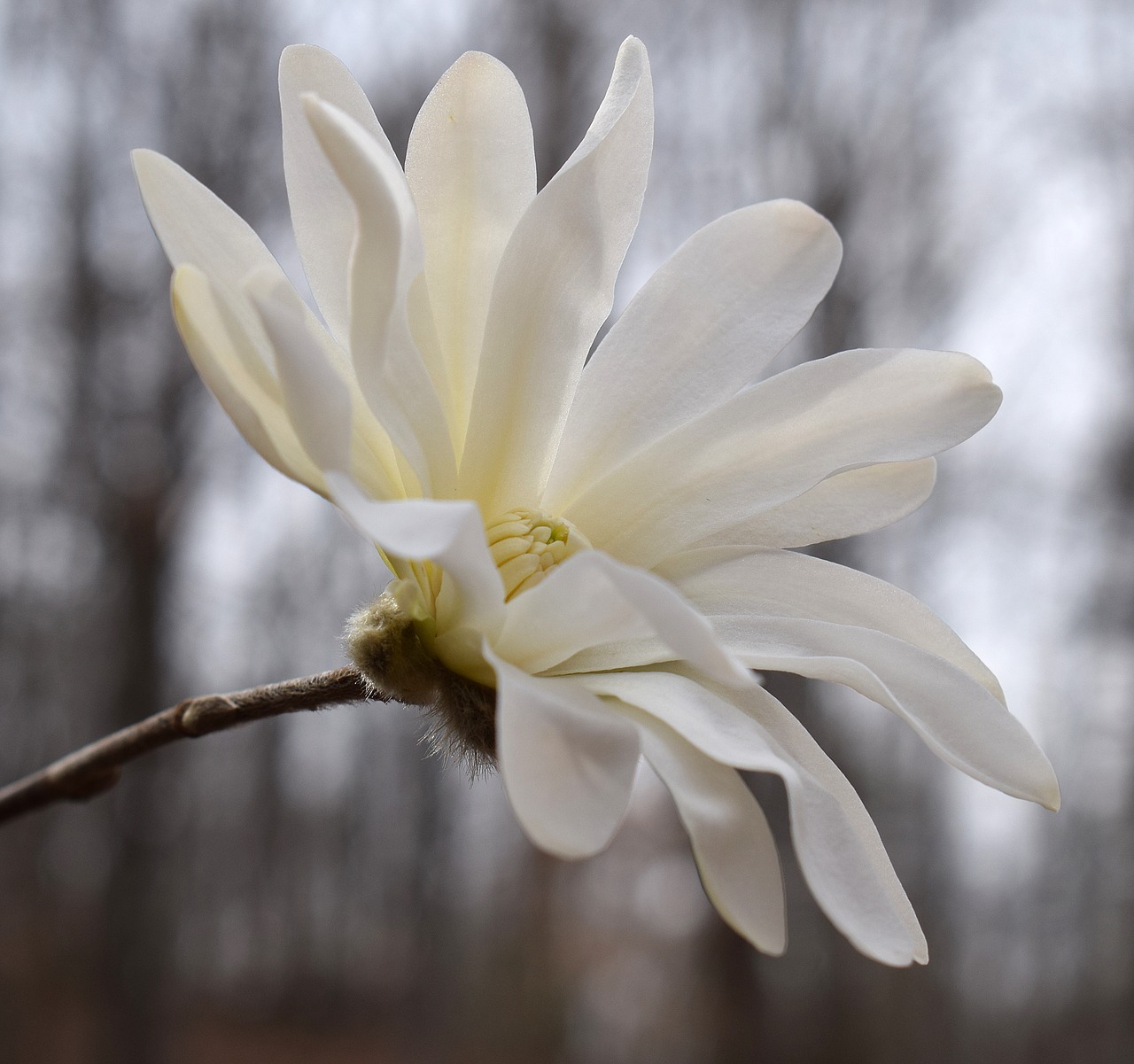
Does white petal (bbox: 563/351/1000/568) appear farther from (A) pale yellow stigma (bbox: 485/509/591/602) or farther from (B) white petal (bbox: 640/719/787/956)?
(B) white petal (bbox: 640/719/787/956)

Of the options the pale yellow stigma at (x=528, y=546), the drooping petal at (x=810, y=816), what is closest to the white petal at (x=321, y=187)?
the pale yellow stigma at (x=528, y=546)

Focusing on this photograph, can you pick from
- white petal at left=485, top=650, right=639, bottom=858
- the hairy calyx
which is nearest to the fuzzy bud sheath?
the hairy calyx

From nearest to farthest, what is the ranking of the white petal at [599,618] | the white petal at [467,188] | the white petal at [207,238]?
the white petal at [599,618]
the white petal at [207,238]
the white petal at [467,188]

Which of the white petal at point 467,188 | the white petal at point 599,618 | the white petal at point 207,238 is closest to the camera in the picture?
the white petal at point 599,618

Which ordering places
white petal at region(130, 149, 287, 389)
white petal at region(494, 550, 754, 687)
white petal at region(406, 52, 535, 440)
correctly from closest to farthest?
1. white petal at region(494, 550, 754, 687)
2. white petal at region(130, 149, 287, 389)
3. white petal at region(406, 52, 535, 440)

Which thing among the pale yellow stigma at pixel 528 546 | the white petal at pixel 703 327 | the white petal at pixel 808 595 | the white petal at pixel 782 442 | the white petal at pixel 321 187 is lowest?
the white petal at pixel 808 595

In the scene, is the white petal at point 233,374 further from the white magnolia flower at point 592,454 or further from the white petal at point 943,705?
the white petal at point 943,705


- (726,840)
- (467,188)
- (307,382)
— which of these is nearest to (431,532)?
(307,382)

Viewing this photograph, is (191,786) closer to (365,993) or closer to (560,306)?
(365,993)
